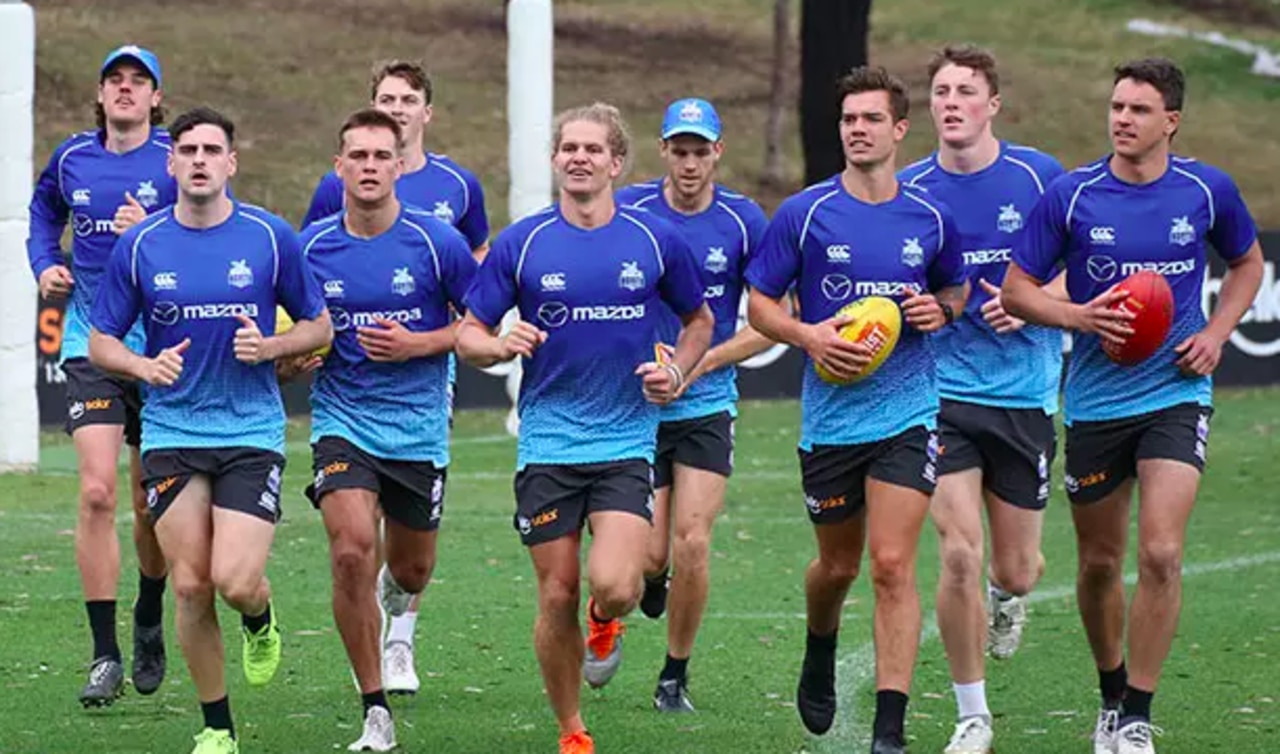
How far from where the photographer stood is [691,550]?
36.7 feet

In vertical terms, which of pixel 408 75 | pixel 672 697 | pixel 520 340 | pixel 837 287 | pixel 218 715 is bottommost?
pixel 672 697

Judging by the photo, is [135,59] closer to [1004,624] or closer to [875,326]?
[875,326]

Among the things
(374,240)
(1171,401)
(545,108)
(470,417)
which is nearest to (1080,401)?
(1171,401)

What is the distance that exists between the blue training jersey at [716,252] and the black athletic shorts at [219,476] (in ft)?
7.63

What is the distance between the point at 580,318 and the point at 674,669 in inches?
82.4

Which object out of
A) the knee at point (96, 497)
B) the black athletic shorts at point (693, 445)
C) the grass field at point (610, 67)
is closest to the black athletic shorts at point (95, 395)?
the knee at point (96, 497)

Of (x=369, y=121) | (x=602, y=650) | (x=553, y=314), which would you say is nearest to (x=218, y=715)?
(x=553, y=314)

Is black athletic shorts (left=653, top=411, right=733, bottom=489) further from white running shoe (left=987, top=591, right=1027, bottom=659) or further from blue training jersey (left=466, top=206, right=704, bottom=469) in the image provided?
blue training jersey (left=466, top=206, right=704, bottom=469)

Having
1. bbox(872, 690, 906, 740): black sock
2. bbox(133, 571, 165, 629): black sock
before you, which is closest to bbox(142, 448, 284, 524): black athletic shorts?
bbox(133, 571, 165, 629): black sock

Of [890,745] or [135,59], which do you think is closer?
[890,745]

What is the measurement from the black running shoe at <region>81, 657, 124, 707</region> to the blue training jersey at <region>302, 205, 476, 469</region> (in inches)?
54.6

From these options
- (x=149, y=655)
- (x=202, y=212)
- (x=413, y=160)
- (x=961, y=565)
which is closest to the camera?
(x=202, y=212)

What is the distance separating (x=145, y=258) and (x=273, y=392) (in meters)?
0.65

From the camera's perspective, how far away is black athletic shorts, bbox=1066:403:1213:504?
9703mm
